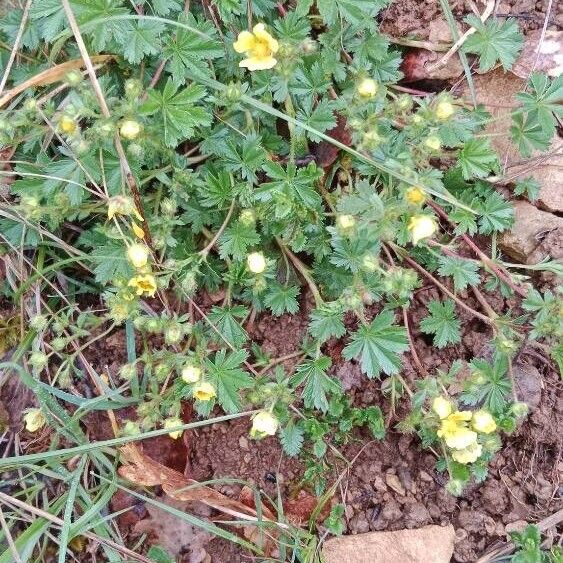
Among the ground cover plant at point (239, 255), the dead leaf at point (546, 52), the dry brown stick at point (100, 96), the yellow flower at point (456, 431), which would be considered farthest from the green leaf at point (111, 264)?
the dead leaf at point (546, 52)

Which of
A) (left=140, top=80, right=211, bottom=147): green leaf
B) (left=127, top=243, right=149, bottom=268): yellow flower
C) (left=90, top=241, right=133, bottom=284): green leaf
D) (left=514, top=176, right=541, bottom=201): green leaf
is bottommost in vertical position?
(left=514, top=176, right=541, bottom=201): green leaf

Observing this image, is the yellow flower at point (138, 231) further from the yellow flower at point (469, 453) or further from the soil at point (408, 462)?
the yellow flower at point (469, 453)

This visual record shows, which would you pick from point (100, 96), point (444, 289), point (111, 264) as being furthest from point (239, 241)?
point (444, 289)

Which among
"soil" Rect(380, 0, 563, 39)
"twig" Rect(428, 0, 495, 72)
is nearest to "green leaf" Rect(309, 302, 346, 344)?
"twig" Rect(428, 0, 495, 72)

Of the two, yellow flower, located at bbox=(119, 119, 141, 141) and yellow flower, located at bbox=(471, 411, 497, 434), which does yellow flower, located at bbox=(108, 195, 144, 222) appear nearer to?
yellow flower, located at bbox=(119, 119, 141, 141)

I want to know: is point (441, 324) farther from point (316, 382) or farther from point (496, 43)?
point (496, 43)
